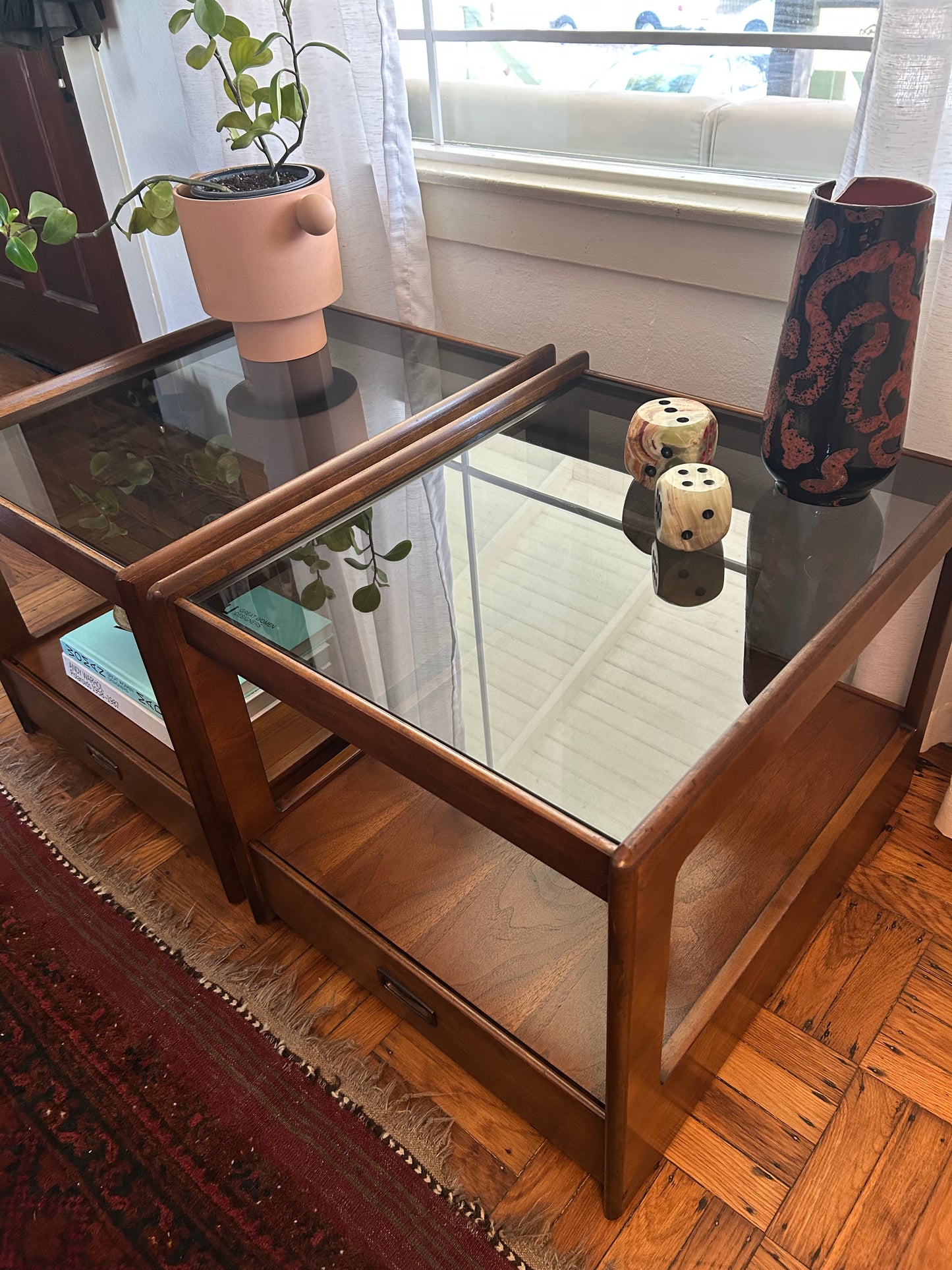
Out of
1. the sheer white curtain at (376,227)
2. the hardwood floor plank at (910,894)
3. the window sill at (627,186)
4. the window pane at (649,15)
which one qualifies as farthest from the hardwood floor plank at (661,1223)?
the window pane at (649,15)

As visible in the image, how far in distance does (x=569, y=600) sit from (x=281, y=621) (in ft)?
0.85

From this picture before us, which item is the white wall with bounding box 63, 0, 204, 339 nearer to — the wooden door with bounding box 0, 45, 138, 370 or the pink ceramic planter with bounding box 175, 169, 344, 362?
the wooden door with bounding box 0, 45, 138, 370

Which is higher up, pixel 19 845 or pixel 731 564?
pixel 731 564

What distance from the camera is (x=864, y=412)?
0.85m

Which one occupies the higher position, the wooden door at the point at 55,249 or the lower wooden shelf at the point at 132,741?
the wooden door at the point at 55,249

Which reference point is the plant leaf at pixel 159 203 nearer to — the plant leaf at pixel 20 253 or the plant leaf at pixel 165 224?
the plant leaf at pixel 165 224

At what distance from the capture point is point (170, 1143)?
964 millimetres

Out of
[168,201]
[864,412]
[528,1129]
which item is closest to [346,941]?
[528,1129]

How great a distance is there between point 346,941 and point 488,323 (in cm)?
92

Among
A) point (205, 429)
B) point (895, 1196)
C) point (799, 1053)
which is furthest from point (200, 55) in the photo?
point (895, 1196)

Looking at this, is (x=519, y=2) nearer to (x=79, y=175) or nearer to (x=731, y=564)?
(x=731, y=564)

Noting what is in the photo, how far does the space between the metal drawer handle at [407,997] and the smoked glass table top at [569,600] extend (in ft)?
1.23

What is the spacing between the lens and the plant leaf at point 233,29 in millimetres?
1107

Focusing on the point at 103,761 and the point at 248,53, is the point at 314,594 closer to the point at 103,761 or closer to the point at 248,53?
the point at 103,761
